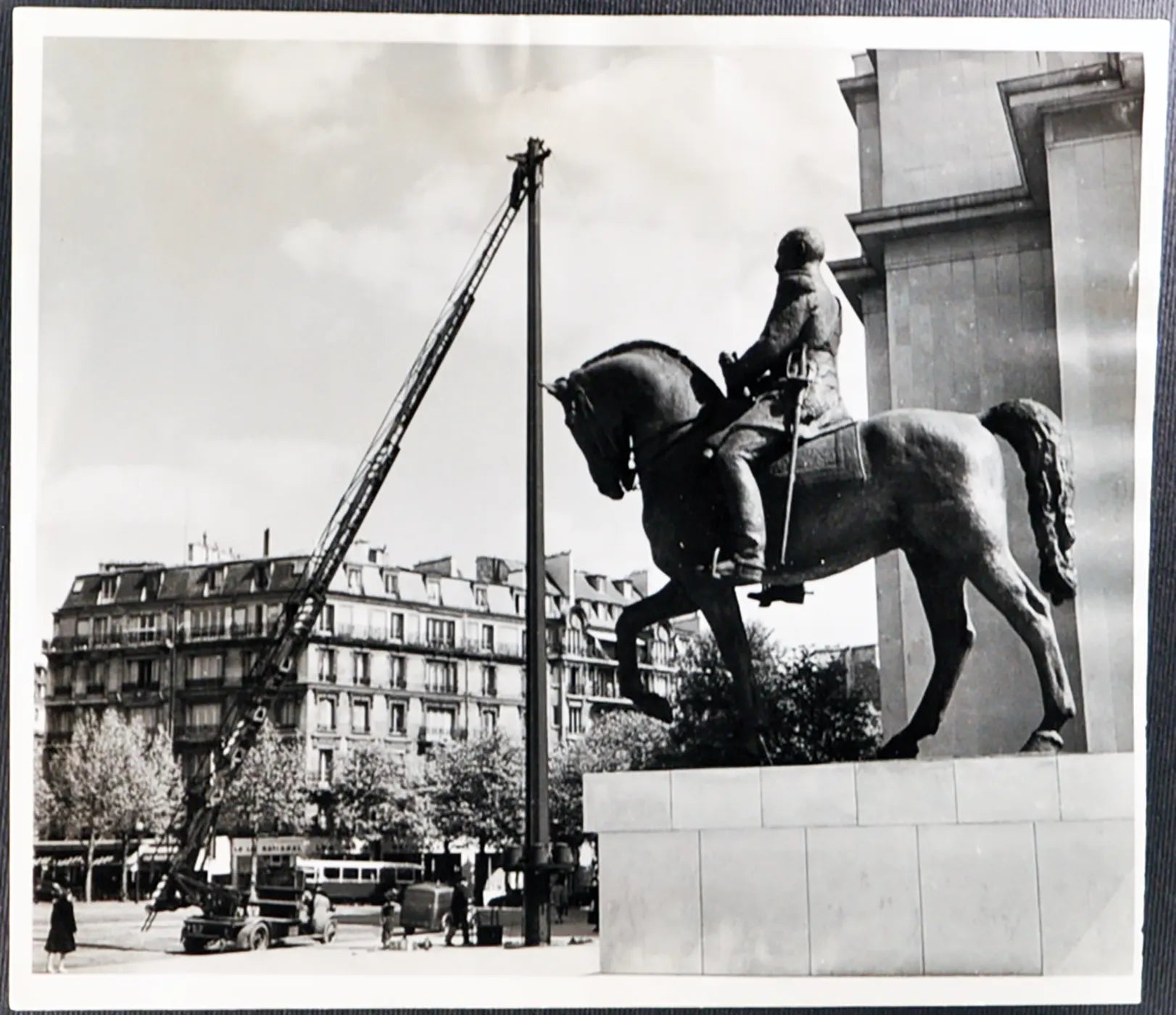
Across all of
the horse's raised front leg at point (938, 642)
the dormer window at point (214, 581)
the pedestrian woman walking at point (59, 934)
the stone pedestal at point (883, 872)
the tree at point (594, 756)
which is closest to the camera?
the stone pedestal at point (883, 872)

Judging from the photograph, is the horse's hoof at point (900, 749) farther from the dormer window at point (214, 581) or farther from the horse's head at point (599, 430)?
the dormer window at point (214, 581)

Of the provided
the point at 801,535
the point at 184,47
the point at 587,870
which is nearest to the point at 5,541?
the point at 184,47

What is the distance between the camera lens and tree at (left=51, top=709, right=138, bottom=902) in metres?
6.77

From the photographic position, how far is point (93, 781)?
680 cm

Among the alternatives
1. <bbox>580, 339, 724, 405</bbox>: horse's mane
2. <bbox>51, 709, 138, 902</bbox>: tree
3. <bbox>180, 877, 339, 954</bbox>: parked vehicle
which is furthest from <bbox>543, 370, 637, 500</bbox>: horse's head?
<bbox>51, 709, 138, 902</bbox>: tree

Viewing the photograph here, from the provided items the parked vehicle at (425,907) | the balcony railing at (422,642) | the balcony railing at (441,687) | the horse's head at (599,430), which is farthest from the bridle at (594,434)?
the parked vehicle at (425,907)

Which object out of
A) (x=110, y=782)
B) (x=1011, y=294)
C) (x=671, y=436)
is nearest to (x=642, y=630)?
(x=671, y=436)

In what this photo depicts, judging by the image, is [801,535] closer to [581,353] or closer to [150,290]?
[581,353]

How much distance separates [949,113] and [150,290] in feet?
12.1

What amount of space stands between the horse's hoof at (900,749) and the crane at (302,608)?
7.97 feet

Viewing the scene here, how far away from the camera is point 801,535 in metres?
6.75

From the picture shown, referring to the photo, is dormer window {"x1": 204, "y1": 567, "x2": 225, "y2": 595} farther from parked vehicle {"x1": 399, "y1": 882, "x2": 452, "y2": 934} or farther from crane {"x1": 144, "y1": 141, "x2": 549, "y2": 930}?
parked vehicle {"x1": 399, "y1": 882, "x2": 452, "y2": 934}

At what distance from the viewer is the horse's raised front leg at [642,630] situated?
6.93 metres

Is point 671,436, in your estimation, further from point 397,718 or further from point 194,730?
point 194,730
